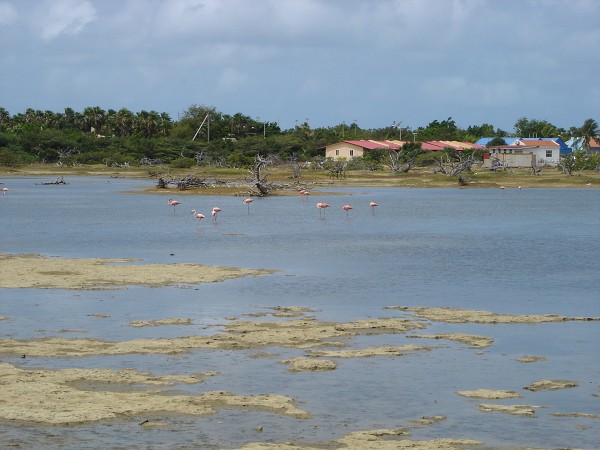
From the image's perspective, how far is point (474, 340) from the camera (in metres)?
16.9

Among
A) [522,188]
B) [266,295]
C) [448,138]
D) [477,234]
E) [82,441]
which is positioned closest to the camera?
[82,441]

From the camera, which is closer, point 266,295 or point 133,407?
point 133,407

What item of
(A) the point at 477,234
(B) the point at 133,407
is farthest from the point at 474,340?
(A) the point at 477,234

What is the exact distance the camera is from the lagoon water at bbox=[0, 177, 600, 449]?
38.7ft

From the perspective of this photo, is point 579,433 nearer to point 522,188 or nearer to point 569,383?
point 569,383

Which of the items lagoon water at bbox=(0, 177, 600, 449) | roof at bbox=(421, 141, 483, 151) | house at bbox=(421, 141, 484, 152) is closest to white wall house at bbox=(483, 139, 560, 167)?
house at bbox=(421, 141, 484, 152)

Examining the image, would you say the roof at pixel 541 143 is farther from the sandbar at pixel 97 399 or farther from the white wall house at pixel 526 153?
the sandbar at pixel 97 399

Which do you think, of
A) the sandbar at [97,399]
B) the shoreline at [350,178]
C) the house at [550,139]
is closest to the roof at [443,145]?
the house at [550,139]

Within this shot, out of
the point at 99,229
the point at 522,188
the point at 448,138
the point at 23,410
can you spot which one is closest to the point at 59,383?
the point at 23,410

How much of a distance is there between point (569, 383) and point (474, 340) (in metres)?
3.10

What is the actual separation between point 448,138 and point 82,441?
146m

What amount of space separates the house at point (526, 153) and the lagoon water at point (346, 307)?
71.7m

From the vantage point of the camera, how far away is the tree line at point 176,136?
112562mm

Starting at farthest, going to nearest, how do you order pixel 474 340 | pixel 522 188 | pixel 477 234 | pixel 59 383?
pixel 522 188, pixel 477 234, pixel 474 340, pixel 59 383
